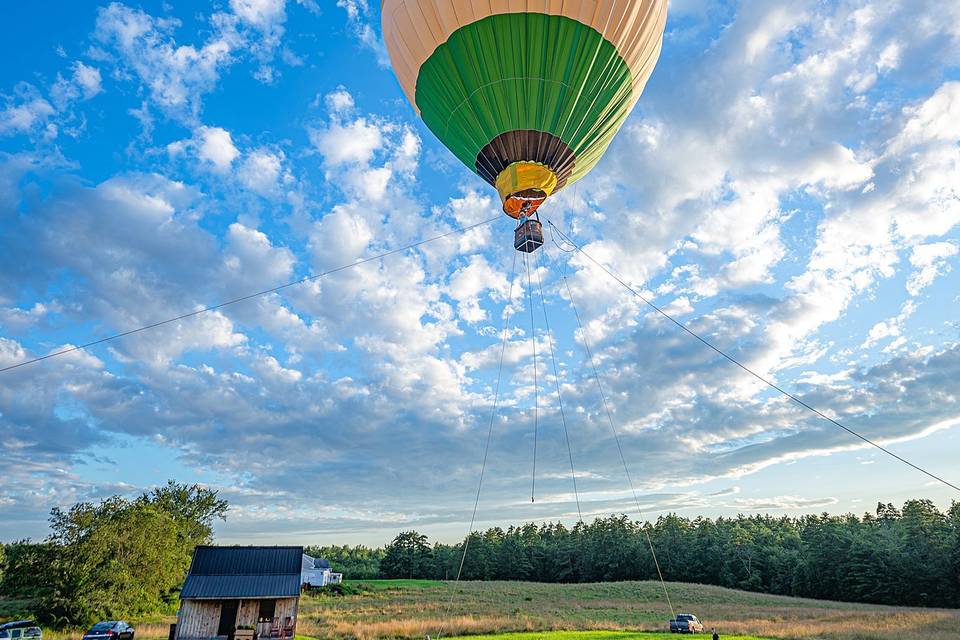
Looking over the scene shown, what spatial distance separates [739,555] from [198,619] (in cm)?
6515

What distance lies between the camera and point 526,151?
41.4ft

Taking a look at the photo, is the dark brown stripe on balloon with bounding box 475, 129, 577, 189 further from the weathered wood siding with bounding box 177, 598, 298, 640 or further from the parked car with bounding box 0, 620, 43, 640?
the parked car with bounding box 0, 620, 43, 640

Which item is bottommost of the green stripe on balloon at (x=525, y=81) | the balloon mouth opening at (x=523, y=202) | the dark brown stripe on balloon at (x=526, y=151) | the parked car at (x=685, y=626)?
the parked car at (x=685, y=626)

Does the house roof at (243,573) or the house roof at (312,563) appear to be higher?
the house roof at (243,573)

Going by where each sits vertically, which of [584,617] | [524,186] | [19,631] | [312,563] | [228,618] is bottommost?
[584,617]

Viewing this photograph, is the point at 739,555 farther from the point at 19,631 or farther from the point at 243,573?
the point at 19,631

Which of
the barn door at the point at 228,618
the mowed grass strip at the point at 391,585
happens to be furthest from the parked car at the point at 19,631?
the mowed grass strip at the point at 391,585

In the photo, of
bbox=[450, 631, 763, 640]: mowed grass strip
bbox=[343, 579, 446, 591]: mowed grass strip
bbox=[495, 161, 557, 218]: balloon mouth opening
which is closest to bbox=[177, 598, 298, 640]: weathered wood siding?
bbox=[450, 631, 763, 640]: mowed grass strip

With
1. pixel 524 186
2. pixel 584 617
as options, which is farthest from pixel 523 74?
pixel 584 617

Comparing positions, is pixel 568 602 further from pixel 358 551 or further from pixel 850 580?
pixel 358 551

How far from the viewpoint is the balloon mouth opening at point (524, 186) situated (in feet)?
41.6

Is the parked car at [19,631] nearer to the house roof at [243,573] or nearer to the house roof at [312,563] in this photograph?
the house roof at [243,573]

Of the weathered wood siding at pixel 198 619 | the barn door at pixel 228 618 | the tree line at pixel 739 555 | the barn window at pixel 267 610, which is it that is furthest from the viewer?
the tree line at pixel 739 555

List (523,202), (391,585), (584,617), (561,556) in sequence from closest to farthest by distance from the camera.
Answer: (523,202)
(584,617)
(391,585)
(561,556)
